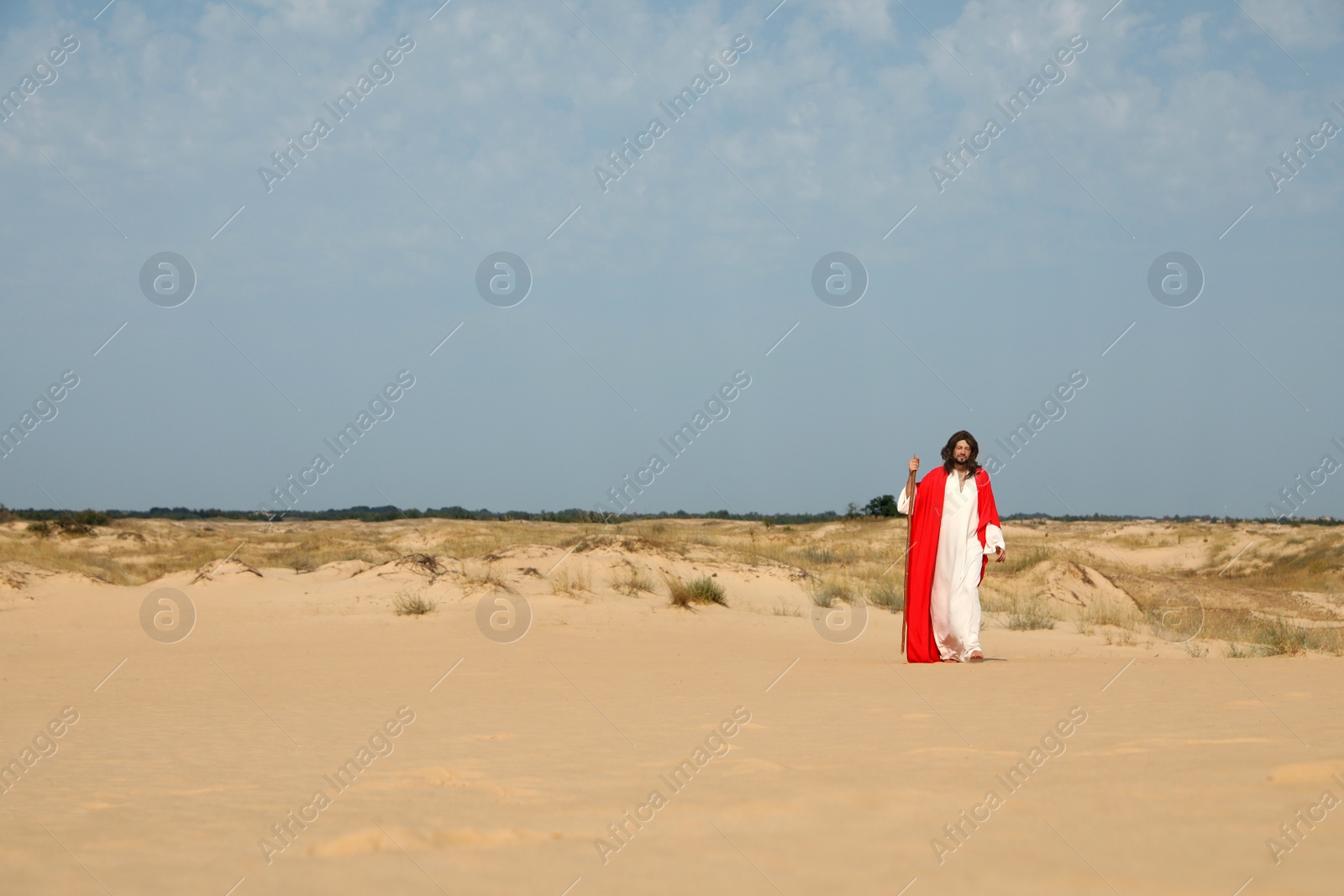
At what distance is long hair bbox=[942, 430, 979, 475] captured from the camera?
33.3ft

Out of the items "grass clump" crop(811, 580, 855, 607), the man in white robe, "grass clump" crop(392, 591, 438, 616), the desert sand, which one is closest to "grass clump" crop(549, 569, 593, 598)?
the desert sand

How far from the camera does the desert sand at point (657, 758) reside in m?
3.51

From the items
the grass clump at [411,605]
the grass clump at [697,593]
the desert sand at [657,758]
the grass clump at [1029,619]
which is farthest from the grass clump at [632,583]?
the grass clump at [1029,619]

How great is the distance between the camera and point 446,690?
8875 mm

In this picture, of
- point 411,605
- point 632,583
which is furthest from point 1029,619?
point 411,605

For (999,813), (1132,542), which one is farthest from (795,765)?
(1132,542)

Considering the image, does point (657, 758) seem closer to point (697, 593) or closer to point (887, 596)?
point (697, 593)

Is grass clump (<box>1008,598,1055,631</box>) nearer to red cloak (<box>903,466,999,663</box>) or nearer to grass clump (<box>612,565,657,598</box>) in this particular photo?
red cloak (<box>903,466,999,663</box>)

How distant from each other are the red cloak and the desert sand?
1.85 feet

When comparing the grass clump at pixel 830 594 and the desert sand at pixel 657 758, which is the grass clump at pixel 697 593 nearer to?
the desert sand at pixel 657 758

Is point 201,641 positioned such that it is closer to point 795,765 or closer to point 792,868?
point 795,765

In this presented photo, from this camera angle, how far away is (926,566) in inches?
398

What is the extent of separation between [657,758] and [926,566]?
518 centimetres

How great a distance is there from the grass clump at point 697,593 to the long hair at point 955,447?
675 cm
